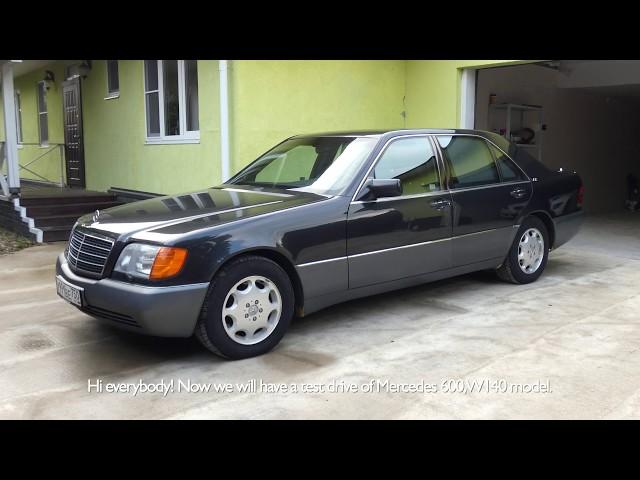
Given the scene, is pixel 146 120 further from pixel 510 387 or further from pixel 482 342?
pixel 510 387

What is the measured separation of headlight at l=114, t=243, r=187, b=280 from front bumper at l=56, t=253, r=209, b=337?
86 millimetres

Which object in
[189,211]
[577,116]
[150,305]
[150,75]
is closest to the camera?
[150,305]

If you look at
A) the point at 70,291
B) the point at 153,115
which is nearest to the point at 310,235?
the point at 70,291

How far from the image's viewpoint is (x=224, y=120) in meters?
8.29

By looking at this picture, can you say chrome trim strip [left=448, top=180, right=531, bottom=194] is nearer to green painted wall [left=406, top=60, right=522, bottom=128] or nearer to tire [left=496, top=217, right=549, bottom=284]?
tire [left=496, top=217, right=549, bottom=284]

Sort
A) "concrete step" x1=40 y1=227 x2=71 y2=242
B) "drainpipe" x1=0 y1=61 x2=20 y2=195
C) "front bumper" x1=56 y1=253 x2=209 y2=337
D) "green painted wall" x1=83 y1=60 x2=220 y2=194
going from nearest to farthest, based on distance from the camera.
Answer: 1. "front bumper" x1=56 y1=253 x2=209 y2=337
2. "green painted wall" x1=83 y1=60 x2=220 y2=194
3. "concrete step" x1=40 y1=227 x2=71 y2=242
4. "drainpipe" x1=0 y1=61 x2=20 y2=195

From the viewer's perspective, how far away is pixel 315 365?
413 centimetres

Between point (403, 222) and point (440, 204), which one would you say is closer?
point (403, 222)

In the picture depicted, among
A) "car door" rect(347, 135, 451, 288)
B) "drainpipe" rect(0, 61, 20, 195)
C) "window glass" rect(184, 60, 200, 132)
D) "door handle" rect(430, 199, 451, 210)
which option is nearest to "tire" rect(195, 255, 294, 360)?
"car door" rect(347, 135, 451, 288)

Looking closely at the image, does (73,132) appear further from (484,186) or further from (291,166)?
(484,186)

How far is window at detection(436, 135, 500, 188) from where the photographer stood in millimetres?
5531

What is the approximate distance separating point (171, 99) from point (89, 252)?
613 cm
